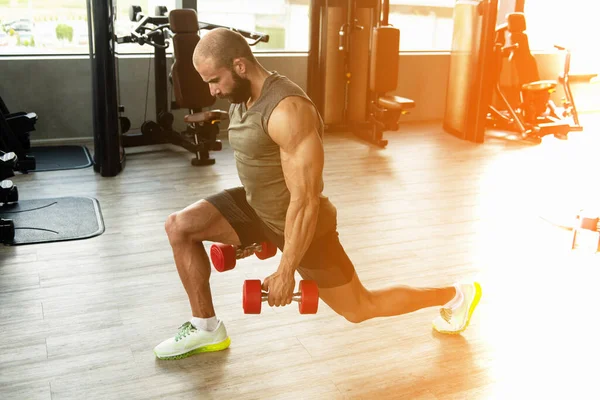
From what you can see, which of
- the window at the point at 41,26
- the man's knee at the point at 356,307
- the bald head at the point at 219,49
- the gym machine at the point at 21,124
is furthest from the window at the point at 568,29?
the bald head at the point at 219,49

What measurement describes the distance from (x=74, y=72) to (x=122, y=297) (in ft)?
10.4

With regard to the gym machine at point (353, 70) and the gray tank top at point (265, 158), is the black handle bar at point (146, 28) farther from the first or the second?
the gray tank top at point (265, 158)

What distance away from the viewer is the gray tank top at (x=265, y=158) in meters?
1.89

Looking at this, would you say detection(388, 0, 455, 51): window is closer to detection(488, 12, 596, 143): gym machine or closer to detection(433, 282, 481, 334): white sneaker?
detection(488, 12, 596, 143): gym machine

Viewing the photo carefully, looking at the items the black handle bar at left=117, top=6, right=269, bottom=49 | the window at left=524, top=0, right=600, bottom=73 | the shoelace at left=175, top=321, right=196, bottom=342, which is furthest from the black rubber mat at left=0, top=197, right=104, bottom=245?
the window at left=524, top=0, right=600, bottom=73

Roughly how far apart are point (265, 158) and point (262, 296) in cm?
42

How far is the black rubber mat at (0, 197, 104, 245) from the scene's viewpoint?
3.45 metres

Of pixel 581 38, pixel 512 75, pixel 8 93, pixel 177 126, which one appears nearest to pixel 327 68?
pixel 177 126

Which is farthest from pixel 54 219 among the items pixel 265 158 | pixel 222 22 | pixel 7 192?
pixel 222 22

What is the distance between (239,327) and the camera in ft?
8.52

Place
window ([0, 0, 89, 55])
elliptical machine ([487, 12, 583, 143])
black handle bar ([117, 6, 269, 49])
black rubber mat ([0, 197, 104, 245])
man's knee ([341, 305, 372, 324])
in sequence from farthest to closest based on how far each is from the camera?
elliptical machine ([487, 12, 583, 143]) → window ([0, 0, 89, 55]) → black handle bar ([117, 6, 269, 49]) → black rubber mat ([0, 197, 104, 245]) → man's knee ([341, 305, 372, 324])

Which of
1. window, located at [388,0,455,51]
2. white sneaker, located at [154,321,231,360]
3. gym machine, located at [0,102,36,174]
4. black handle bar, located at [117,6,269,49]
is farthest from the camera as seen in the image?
window, located at [388,0,455,51]

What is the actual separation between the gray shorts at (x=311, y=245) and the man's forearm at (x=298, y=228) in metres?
0.16

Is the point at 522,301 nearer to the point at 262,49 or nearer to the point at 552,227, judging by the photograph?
the point at 552,227
